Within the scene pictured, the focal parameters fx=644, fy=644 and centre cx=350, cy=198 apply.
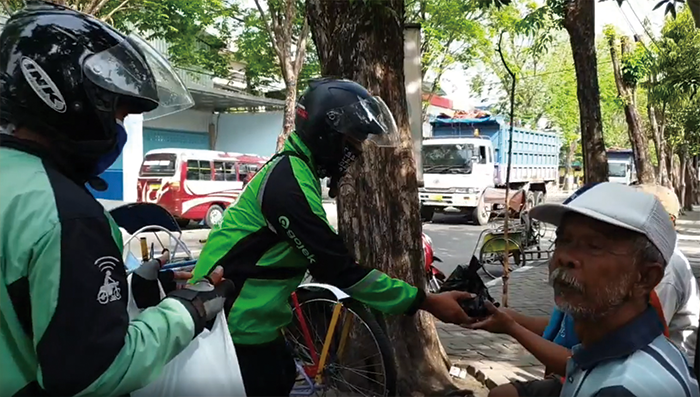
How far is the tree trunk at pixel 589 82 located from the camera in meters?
7.54

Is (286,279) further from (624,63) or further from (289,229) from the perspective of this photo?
(624,63)

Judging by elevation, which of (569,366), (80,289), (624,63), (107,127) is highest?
(624,63)

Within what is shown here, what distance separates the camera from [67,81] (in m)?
1.44

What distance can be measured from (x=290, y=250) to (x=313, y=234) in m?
0.14

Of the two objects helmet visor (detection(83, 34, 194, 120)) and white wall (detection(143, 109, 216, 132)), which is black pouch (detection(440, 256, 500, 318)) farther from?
white wall (detection(143, 109, 216, 132))

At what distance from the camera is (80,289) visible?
50.1 inches

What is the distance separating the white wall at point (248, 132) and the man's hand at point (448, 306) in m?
22.2

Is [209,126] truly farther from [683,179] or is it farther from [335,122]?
[335,122]

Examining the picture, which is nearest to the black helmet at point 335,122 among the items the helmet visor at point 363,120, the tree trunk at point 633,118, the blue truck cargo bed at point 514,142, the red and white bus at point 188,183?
the helmet visor at point 363,120

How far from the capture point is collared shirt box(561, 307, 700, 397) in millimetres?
1330

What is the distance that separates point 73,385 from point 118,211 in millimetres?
3506

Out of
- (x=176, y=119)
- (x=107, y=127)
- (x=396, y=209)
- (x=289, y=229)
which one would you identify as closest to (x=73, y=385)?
(x=107, y=127)

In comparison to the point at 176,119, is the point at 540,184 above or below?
below

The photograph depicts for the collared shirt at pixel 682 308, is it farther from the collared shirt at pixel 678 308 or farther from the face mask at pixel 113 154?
the face mask at pixel 113 154
